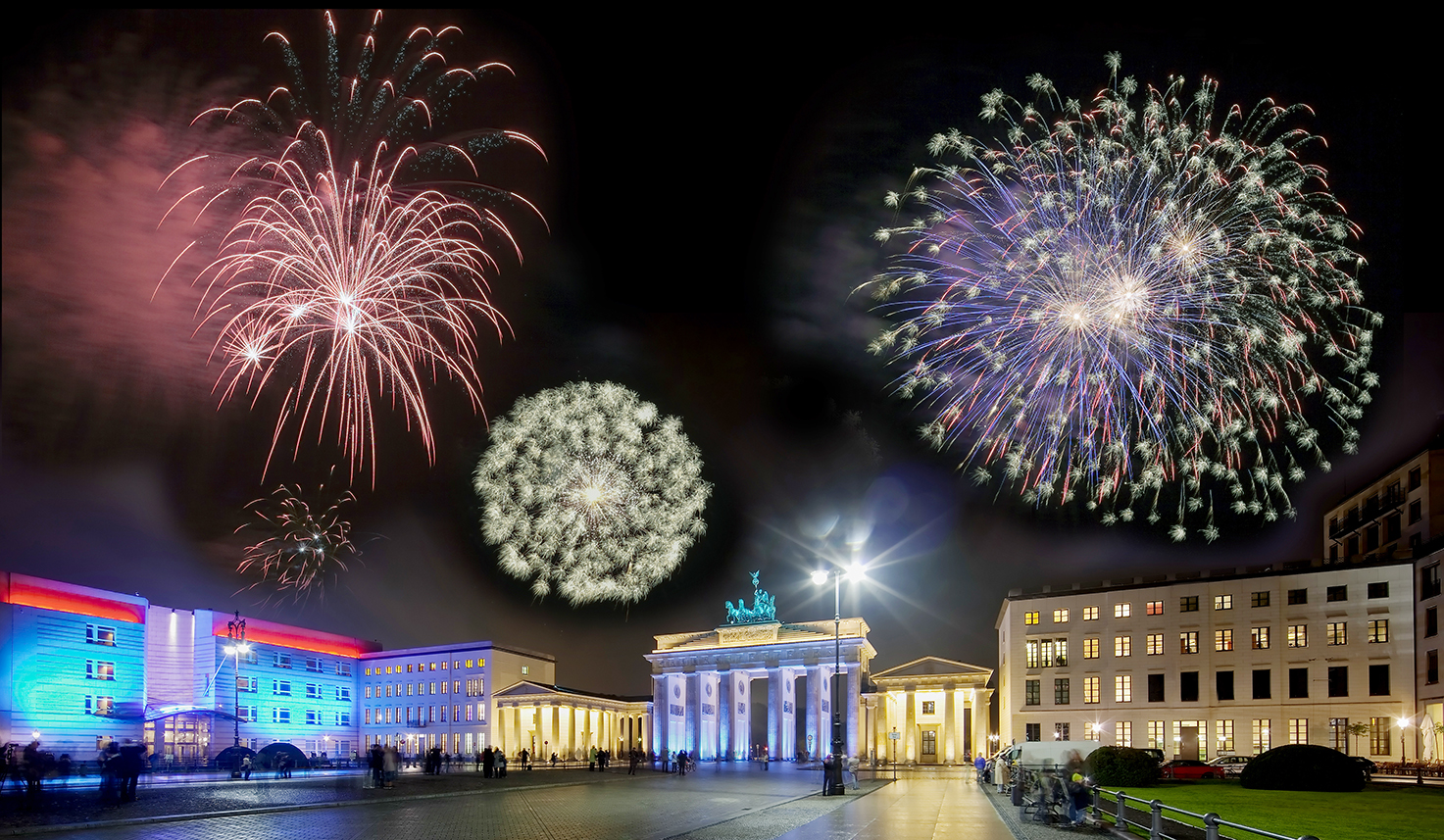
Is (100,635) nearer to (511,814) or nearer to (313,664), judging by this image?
(313,664)

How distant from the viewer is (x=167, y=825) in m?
20.9

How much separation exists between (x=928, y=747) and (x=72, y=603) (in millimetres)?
65865

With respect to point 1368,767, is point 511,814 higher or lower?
higher

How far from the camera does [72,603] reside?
62062 millimetres

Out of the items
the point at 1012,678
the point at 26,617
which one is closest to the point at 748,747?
the point at 1012,678

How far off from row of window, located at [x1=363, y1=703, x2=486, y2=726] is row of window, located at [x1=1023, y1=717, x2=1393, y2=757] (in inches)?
2061

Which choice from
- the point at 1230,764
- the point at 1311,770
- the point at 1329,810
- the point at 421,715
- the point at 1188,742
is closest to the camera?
the point at 1329,810

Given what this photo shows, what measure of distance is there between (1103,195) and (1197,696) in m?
45.3

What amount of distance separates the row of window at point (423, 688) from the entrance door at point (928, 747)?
41355 millimetres

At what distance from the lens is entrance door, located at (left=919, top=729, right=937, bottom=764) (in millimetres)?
87625

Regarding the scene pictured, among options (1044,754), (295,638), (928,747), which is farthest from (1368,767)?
(295,638)

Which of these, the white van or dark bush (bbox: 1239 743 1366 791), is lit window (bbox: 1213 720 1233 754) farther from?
the white van

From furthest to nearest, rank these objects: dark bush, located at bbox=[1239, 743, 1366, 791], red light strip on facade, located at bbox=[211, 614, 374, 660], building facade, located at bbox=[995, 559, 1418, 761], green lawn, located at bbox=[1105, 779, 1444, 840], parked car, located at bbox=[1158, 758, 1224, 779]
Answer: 1. red light strip on facade, located at bbox=[211, 614, 374, 660]
2. building facade, located at bbox=[995, 559, 1418, 761]
3. parked car, located at bbox=[1158, 758, 1224, 779]
4. dark bush, located at bbox=[1239, 743, 1366, 791]
5. green lawn, located at bbox=[1105, 779, 1444, 840]

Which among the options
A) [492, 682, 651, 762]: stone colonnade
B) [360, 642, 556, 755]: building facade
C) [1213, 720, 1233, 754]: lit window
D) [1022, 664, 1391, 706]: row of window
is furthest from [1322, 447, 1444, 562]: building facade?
[360, 642, 556, 755]: building facade
